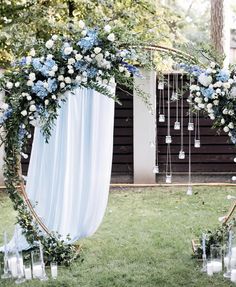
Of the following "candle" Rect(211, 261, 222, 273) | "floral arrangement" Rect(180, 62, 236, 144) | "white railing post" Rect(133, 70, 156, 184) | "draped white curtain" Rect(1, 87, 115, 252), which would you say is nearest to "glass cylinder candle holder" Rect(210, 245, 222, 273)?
"candle" Rect(211, 261, 222, 273)

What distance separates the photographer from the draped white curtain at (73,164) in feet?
12.1

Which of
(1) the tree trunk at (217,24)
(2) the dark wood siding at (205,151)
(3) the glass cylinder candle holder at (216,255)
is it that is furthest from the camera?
(1) the tree trunk at (217,24)

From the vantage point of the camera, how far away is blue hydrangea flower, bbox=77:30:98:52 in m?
2.96

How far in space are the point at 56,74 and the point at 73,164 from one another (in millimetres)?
921

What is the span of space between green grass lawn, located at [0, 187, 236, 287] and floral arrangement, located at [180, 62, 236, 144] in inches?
41.1

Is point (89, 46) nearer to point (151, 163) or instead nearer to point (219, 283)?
point (219, 283)

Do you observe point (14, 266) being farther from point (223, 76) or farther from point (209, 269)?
point (223, 76)

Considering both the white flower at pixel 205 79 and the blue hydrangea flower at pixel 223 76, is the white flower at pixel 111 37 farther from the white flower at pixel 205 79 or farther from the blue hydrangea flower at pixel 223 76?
the blue hydrangea flower at pixel 223 76

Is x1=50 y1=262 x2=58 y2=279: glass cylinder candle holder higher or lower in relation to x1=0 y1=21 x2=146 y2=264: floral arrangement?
lower

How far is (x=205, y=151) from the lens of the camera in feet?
21.0

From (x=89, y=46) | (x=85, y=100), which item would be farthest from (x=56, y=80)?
(x=85, y=100)

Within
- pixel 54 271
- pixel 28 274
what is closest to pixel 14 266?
pixel 28 274

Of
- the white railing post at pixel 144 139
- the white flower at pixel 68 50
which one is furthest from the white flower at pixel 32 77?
the white railing post at pixel 144 139

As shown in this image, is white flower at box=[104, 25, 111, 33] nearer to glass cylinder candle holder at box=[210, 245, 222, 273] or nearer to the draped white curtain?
the draped white curtain
